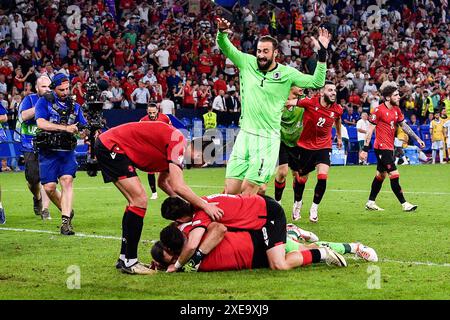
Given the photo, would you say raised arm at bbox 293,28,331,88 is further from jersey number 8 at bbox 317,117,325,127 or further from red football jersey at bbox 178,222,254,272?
jersey number 8 at bbox 317,117,325,127

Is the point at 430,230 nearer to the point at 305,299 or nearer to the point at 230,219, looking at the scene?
the point at 230,219

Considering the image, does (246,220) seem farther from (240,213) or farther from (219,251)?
(219,251)

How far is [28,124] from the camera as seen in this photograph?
15.8 metres

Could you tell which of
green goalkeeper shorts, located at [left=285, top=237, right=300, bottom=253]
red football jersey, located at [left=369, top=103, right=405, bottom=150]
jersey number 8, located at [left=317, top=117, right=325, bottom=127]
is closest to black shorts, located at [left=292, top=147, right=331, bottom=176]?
jersey number 8, located at [left=317, top=117, right=325, bottom=127]

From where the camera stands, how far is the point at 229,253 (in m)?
9.63

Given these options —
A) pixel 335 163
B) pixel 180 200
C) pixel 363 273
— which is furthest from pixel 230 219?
pixel 335 163

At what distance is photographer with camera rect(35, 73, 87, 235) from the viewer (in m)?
13.5

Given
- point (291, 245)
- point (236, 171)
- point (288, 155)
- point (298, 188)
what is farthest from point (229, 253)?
point (288, 155)

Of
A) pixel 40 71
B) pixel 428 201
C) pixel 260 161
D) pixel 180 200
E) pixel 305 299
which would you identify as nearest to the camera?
pixel 305 299

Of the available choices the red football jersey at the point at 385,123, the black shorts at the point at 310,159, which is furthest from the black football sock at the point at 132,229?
the red football jersey at the point at 385,123

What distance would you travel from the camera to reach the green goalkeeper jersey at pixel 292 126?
16.1 metres

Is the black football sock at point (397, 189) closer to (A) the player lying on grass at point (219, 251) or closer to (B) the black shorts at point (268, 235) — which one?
(A) the player lying on grass at point (219, 251)

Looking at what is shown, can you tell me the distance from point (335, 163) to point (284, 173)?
1930 cm

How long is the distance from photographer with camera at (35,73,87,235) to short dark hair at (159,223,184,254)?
14.3ft
